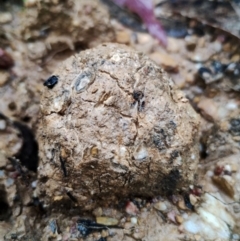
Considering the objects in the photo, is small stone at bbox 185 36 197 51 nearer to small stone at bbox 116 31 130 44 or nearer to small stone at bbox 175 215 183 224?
small stone at bbox 116 31 130 44

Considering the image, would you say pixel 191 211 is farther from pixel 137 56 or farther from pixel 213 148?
pixel 137 56

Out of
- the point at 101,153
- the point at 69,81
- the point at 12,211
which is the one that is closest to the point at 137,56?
the point at 69,81

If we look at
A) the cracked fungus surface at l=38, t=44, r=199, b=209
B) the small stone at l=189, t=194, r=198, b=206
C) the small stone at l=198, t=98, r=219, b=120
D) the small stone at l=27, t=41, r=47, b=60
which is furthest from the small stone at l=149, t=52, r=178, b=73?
the small stone at l=189, t=194, r=198, b=206

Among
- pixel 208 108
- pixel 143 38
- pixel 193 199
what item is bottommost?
pixel 193 199

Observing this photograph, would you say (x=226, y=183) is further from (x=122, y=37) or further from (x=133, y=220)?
(x=122, y=37)

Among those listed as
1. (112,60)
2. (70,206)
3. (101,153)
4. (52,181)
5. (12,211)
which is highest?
(112,60)

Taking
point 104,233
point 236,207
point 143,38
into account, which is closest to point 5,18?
point 143,38
